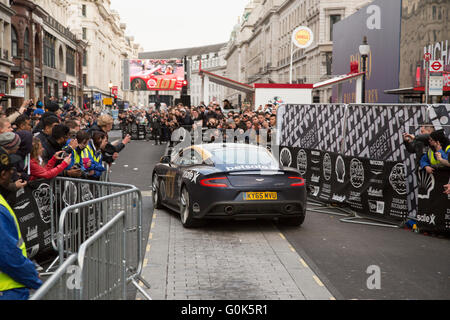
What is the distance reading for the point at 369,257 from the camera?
7.81 meters

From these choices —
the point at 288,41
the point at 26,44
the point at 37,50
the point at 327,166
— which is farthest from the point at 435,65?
the point at 288,41

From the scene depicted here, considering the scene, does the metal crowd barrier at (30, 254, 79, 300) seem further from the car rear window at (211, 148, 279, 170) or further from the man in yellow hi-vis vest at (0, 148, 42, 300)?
the car rear window at (211, 148, 279, 170)

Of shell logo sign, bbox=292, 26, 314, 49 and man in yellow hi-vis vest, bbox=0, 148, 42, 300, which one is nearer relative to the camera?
man in yellow hi-vis vest, bbox=0, 148, 42, 300

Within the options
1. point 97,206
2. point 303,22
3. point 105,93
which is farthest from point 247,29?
point 97,206

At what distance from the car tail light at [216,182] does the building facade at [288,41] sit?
50.8 metres

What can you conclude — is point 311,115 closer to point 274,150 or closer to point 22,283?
point 274,150

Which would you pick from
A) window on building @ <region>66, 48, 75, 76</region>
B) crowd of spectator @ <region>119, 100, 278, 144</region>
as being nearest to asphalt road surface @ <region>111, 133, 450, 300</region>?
crowd of spectator @ <region>119, 100, 278, 144</region>

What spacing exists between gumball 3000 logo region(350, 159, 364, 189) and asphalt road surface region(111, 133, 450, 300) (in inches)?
30.3

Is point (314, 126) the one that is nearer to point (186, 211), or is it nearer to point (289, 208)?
point (289, 208)

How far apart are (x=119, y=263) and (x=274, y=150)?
1107 cm

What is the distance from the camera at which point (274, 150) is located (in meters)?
15.8

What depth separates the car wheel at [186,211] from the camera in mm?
9484

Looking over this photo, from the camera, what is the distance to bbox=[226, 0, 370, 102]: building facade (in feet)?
203

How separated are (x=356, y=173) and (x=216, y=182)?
333 centimetres
